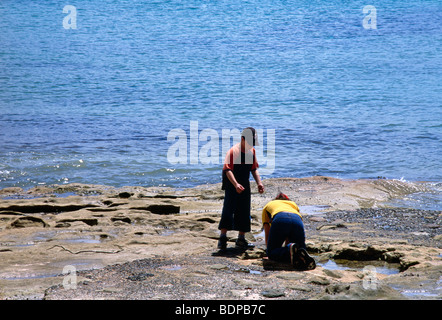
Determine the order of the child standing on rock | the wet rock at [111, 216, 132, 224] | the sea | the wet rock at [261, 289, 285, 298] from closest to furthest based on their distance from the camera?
the wet rock at [261, 289, 285, 298] → the child standing on rock → the wet rock at [111, 216, 132, 224] → the sea

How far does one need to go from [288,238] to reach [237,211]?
3.67 ft

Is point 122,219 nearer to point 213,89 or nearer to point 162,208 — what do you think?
point 162,208

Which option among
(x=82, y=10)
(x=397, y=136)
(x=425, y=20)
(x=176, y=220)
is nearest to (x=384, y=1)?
(x=425, y=20)

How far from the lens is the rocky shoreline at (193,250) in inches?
218

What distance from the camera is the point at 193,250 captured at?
7559mm

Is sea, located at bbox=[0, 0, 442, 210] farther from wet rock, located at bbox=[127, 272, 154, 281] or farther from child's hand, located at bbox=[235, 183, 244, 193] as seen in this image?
wet rock, located at bbox=[127, 272, 154, 281]

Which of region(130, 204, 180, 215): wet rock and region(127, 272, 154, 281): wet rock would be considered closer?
region(127, 272, 154, 281): wet rock

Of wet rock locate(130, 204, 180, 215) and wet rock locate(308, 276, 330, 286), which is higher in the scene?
wet rock locate(308, 276, 330, 286)

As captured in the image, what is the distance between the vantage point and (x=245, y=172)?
301 inches

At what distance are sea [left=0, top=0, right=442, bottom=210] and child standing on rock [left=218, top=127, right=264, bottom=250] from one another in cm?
594

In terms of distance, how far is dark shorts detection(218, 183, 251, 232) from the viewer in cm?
768

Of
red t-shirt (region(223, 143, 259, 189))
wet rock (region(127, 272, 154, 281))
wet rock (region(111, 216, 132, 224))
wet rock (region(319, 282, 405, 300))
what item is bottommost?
wet rock (region(111, 216, 132, 224))

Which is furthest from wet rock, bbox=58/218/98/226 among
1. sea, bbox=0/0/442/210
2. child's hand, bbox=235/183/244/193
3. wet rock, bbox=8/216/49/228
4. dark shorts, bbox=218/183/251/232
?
sea, bbox=0/0/442/210

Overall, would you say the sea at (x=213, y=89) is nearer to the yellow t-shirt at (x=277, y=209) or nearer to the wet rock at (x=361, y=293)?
the yellow t-shirt at (x=277, y=209)
